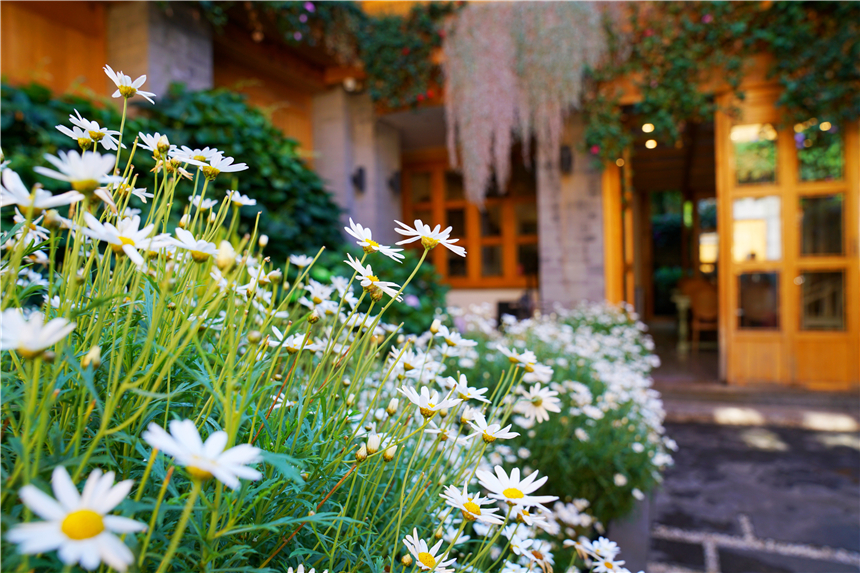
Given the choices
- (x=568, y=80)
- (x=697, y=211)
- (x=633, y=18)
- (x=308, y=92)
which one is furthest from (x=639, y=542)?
(x=697, y=211)

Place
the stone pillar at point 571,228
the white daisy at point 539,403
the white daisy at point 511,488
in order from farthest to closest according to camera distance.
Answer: the stone pillar at point 571,228 < the white daisy at point 539,403 < the white daisy at point 511,488

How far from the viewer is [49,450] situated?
51 centimetres

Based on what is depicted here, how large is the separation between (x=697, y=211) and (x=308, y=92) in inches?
309

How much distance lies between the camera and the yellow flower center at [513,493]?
21.6 inches

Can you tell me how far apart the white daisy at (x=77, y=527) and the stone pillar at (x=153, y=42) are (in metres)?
3.87

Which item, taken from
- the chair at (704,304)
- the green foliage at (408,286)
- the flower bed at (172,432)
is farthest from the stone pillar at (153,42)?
the chair at (704,304)

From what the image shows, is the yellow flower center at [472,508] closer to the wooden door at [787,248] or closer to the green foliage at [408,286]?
the green foliage at [408,286]

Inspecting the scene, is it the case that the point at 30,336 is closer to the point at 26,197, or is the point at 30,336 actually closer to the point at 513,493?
the point at 26,197

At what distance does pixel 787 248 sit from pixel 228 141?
4.59m

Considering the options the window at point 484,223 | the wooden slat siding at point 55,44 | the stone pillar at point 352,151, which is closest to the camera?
the wooden slat siding at point 55,44

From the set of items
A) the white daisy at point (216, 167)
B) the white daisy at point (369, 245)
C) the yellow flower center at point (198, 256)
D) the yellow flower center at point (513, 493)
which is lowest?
the yellow flower center at point (513, 493)

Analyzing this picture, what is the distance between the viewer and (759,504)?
247 cm

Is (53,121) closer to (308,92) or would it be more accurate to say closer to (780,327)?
(308,92)

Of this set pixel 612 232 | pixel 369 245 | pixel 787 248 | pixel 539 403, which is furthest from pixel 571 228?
pixel 369 245
